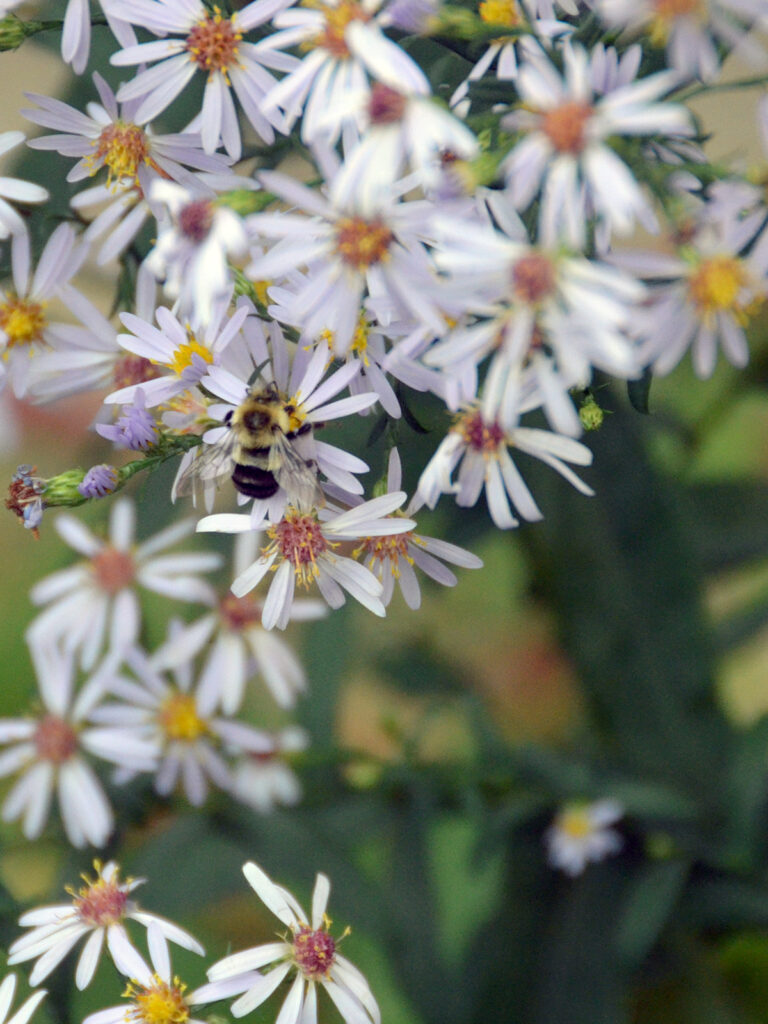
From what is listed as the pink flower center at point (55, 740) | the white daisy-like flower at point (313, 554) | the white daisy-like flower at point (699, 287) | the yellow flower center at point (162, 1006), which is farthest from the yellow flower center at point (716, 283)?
the pink flower center at point (55, 740)

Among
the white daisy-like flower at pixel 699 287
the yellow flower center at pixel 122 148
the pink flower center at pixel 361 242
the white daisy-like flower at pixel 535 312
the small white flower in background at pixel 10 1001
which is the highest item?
the yellow flower center at pixel 122 148

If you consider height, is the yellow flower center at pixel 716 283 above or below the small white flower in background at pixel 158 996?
above

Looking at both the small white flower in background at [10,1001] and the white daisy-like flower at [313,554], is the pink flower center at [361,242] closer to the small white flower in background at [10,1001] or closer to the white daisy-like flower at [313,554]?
the white daisy-like flower at [313,554]

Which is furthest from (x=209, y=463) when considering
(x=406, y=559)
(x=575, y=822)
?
(x=575, y=822)

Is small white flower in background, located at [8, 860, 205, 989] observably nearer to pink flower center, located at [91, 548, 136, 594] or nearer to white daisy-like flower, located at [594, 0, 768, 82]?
pink flower center, located at [91, 548, 136, 594]

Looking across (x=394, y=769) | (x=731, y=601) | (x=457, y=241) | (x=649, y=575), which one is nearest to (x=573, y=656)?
(x=649, y=575)

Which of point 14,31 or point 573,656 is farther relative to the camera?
point 573,656

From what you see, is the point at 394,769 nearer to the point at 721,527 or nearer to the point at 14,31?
the point at 721,527
